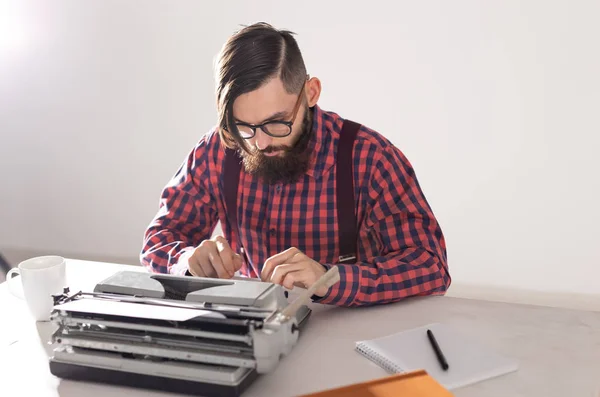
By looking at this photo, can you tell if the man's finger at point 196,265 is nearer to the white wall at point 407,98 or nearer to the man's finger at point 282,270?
the man's finger at point 282,270

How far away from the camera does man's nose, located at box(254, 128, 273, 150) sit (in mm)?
1739

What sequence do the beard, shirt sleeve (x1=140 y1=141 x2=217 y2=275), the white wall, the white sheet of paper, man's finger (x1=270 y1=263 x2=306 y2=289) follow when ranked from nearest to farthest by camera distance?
the white sheet of paper → man's finger (x1=270 y1=263 x2=306 y2=289) → the beard → shirt sleeve (x1=140 y1=141 x2=217 y2=275) → the white wall

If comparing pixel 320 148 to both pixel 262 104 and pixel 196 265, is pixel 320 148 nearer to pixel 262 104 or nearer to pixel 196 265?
pixel 262 104

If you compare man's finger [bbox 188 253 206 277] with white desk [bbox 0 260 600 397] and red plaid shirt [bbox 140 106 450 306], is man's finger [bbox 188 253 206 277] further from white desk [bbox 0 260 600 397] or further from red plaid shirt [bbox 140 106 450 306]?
white desk [bbox 0 260 600 397]

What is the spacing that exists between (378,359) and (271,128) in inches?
27.3

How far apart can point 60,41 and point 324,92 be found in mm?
1576

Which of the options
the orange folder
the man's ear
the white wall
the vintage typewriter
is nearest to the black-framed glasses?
the man's ear

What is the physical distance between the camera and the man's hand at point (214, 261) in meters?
1.55

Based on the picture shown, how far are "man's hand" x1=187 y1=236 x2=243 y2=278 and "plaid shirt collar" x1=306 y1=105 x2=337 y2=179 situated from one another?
40cm

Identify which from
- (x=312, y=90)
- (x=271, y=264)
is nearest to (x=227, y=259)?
(x=271, y=264)

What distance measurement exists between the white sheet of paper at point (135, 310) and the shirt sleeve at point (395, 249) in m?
0.39

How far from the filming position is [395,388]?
109 centimetres

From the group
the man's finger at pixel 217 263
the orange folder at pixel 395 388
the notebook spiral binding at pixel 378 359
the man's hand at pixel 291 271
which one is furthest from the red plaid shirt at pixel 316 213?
the orange folder at pixel 395 388

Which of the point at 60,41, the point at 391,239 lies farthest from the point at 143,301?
the point at 60,41
